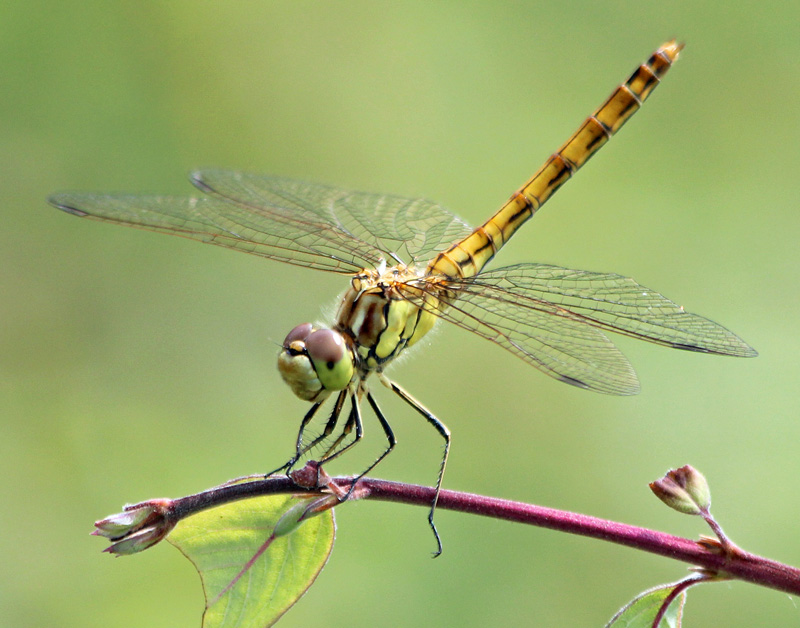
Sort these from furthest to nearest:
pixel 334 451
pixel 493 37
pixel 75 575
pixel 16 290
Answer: pixel 493 37
pixel 16 290
pixel 75 575
pixel 334 451

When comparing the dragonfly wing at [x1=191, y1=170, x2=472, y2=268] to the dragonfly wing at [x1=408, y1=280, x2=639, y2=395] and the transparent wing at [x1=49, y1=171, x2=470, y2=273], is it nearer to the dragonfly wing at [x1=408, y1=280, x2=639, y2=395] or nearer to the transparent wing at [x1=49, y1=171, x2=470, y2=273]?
the transparent wing at [x1=49, y1=171, x2=470, y2=273]

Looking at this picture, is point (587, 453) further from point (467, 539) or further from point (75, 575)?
point (75, 575)

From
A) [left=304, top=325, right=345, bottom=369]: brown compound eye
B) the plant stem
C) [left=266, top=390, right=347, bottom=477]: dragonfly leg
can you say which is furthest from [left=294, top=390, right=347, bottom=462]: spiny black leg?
the plant stem

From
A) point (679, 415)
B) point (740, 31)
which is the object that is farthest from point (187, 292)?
point (740, 31)

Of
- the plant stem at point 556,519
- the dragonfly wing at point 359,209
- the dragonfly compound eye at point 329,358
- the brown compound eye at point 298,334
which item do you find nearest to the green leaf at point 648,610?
the plant stem at point 556,519

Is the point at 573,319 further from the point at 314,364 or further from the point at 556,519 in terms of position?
the point at 556,519

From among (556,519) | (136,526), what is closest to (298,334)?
(136,526)

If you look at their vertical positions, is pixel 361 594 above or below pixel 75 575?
above
